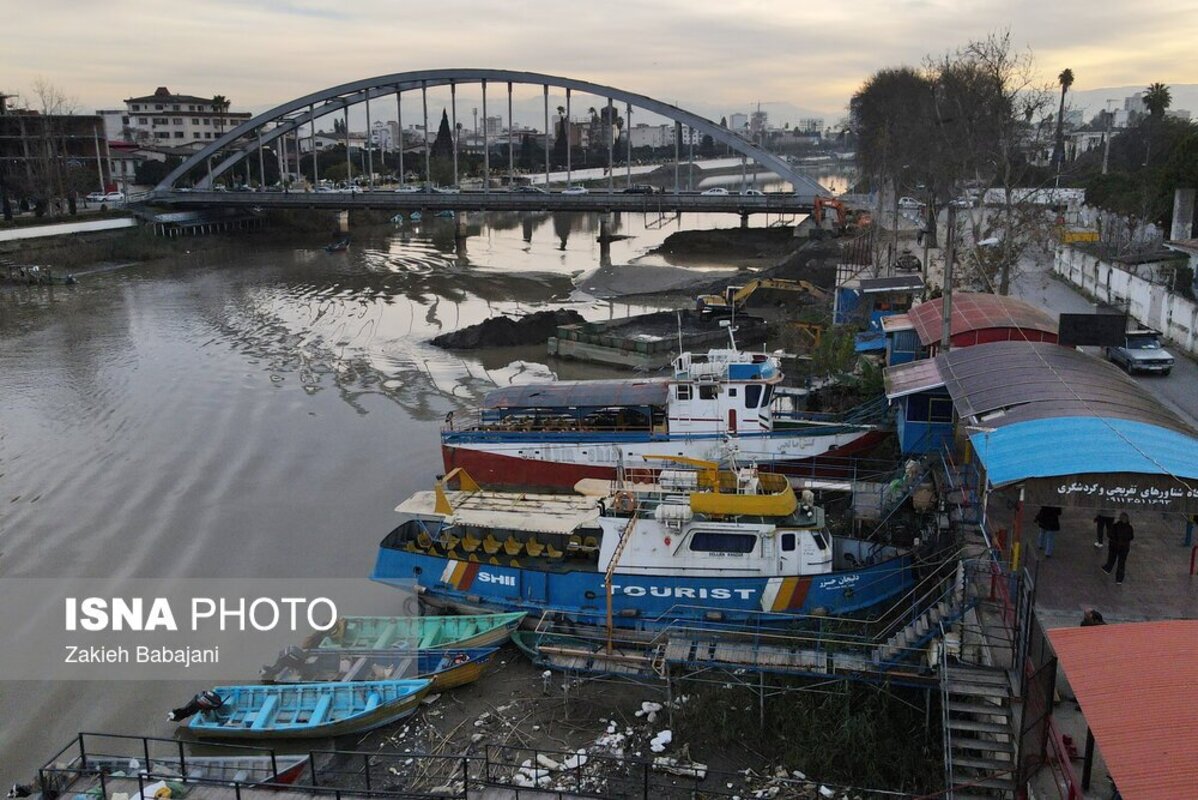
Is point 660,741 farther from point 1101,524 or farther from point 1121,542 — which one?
point 1101,524

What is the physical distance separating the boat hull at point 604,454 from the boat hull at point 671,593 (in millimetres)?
5751

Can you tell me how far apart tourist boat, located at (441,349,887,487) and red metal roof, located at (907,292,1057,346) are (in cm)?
246

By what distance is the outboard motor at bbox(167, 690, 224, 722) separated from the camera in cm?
1300

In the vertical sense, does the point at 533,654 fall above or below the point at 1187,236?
below

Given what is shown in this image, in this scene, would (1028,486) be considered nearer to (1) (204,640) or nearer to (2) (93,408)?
(1) (204,640)

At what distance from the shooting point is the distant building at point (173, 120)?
12925 cm

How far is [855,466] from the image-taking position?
2128 centimetres

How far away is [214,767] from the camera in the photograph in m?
12.0

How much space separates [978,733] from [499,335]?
31376 millimetres

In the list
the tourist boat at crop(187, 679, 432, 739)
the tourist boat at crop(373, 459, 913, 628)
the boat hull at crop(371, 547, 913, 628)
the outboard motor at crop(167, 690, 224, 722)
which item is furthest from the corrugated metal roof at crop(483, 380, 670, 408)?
the outboard motor at crop(167, 690, 224, 722)

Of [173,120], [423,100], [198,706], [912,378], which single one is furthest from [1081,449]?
[173,120]

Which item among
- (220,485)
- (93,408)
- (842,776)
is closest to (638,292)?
(93,408)

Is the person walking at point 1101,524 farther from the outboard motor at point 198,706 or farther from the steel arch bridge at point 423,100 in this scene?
the steel arch bridge at point 423,100

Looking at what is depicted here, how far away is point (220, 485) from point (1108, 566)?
19.5 meters
